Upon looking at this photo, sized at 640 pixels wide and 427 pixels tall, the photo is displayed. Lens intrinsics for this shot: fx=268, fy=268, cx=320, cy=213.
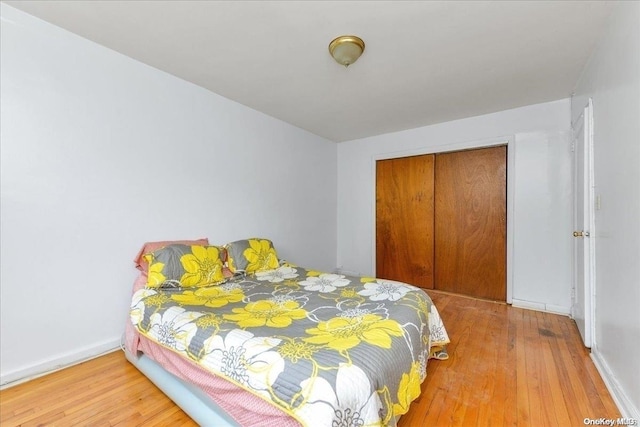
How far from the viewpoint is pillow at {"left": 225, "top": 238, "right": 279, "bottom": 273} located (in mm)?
2489

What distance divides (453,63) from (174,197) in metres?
2.66

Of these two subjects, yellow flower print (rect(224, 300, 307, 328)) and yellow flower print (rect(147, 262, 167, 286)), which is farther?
yellow flower print (rect(147, 262, 167, 286))

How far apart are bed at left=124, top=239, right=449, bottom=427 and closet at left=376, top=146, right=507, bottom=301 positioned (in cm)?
181

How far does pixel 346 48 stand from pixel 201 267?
200 cm

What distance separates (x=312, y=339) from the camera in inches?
48.7

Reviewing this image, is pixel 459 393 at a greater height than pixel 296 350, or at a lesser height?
lesser

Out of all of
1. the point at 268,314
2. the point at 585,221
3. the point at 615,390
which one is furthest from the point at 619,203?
the point at 268,314

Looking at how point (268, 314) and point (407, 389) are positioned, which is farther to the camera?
point (268, 314)

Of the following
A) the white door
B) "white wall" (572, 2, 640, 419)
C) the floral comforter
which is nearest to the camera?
the floral comforter

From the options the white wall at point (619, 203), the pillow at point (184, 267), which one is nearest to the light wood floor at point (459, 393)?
the white wall at point (619, 203)

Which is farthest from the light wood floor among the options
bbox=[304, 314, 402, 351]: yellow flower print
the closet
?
the closet

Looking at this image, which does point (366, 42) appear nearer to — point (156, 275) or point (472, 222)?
point (156, 275)

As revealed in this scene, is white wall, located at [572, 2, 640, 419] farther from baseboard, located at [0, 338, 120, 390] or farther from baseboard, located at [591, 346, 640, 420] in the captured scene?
baseboard, located at [0, 338, 120, 390]

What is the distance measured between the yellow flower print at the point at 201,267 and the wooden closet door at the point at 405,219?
2.64 m
